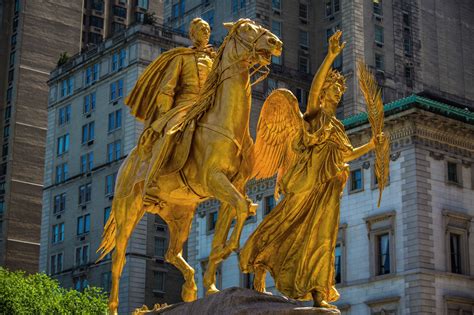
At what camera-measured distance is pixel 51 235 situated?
7906 cm

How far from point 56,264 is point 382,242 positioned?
117ft

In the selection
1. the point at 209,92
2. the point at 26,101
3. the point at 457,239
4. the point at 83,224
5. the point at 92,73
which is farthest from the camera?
the point at 26,101

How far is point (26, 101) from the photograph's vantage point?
308 feet

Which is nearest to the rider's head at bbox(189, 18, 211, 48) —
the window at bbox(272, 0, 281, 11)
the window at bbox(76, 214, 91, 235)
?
the window at bbox(76, 214, 91, 235)

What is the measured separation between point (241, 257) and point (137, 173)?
2303 millimetres

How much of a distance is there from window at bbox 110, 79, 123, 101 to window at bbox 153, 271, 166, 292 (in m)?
13.1

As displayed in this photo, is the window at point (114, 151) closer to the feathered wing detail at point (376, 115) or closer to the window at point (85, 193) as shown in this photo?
the window at point (85, 193)

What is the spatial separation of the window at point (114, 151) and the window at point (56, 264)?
9473mm

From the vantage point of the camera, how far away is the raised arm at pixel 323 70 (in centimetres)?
1395

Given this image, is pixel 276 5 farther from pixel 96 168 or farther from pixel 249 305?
pixel 249 305

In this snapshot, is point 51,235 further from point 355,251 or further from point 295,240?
point 295,240

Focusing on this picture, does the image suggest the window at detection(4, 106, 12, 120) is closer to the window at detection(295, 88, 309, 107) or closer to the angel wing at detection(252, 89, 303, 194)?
the window at detection(295, 88, 309, 107)

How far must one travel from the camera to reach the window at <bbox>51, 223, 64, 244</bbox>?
7762 centimetres

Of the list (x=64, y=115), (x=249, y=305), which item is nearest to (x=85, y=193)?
(x=64, y=115)
